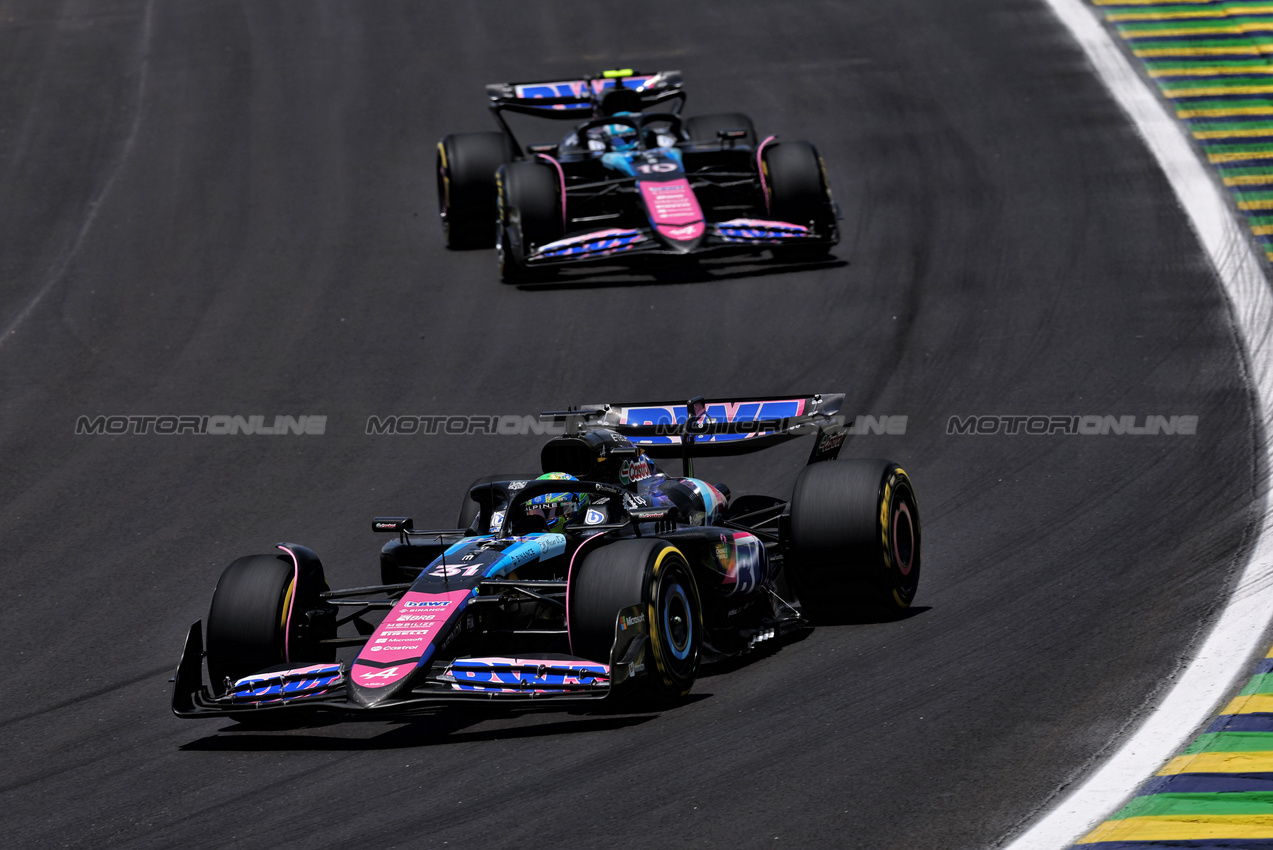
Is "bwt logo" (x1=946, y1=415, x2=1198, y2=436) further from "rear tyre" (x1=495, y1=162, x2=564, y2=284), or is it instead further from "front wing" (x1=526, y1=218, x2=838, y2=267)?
"rear tyre" (x1=495, y1=162, x2=564, y2=284)

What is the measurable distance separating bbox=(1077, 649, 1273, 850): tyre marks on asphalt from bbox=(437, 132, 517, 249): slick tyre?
13.3 meters

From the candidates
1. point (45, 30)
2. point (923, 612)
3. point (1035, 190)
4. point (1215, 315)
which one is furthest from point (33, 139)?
point (923, 612)

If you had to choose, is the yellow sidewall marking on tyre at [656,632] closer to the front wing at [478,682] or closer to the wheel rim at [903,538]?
the front wing at [478,682]

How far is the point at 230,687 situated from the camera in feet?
26.7

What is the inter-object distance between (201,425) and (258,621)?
6.77 metres

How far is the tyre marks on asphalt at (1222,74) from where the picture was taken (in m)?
18.8

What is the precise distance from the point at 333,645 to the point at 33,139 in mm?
17079

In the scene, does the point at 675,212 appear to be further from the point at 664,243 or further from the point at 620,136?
the point at 620,136

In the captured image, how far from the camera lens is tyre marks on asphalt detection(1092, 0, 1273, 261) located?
1875 cm

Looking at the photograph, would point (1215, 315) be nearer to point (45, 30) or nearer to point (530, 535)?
→ point (530, 535)

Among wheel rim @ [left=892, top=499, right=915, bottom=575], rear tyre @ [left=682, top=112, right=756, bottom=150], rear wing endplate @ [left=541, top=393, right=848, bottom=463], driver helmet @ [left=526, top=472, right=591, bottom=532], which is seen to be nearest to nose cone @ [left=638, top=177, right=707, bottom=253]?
rear tyre @ [left=682, top=112, right=756, bottom=150]

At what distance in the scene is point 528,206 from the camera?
56.3 feet

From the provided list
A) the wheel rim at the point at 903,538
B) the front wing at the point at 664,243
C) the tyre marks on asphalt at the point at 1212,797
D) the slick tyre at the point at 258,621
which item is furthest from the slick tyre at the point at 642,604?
the front wing at the point at 664,243

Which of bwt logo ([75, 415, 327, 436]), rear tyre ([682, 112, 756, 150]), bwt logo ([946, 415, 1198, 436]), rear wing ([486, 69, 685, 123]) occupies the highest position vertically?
rear wing ([486, 69, 685, 123])
